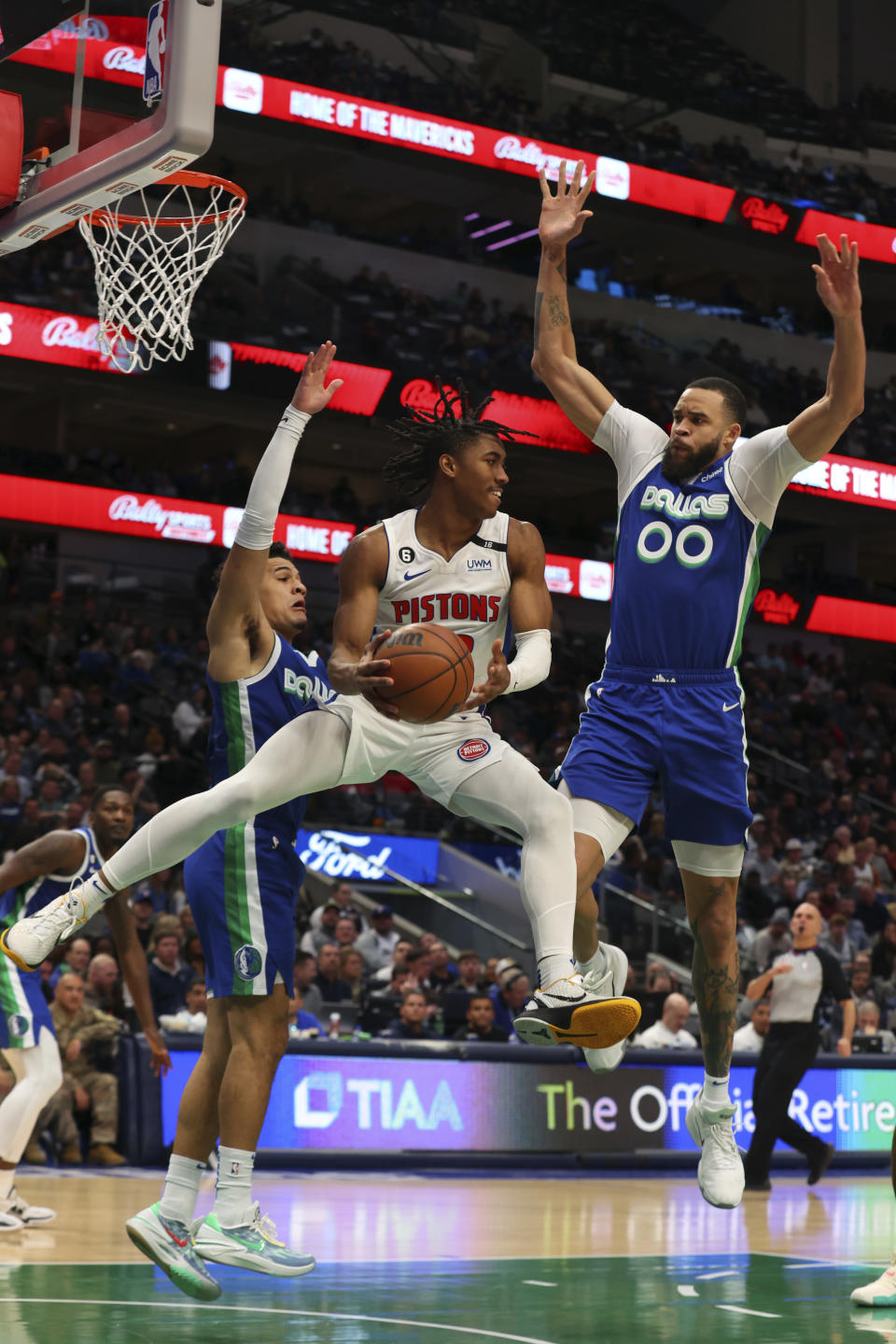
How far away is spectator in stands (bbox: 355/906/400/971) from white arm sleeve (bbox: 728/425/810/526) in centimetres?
1034

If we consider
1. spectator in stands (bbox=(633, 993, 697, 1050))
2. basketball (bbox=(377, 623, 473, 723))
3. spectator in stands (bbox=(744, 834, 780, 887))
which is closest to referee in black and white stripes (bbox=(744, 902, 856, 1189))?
spectator in stands (bbox=(633, 993, 697, 1050))

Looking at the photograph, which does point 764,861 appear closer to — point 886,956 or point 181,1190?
point 886,956

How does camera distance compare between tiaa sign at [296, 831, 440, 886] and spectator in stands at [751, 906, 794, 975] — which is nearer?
spectator in stands at [751, 906, 794, 975]

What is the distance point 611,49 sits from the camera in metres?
34.6

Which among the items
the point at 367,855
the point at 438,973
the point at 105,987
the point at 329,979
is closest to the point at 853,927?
the point at 367,855

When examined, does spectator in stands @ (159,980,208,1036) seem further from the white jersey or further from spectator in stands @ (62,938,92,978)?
the white jersey

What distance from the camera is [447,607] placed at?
20.2ft

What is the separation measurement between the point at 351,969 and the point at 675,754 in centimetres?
905

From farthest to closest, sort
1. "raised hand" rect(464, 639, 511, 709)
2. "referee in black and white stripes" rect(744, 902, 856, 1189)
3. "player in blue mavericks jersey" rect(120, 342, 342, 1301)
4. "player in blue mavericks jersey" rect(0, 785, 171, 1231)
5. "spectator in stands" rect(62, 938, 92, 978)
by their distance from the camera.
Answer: "spectator in stands" rect(62, 938, 92, 978)
"referee in black and white stripes" rect(744, 902, 856, 1189)
"player in blue mavericks jersey" rect(0, 785, 171, 1231)
"player in blue mavericks jersey" rect(120, 342, 342, 1301)
"raised hand" rect(464, 639, 511, 709)

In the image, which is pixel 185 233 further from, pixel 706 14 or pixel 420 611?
pixel 706 14

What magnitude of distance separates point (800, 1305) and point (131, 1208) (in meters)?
4.38

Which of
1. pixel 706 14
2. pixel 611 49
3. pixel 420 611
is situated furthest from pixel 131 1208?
pixel 706 14

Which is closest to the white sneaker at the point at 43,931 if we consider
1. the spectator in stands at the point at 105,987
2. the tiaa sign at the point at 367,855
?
the spectator in stands at the point at 105,987

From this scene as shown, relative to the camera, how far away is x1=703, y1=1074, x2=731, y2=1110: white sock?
6.41 m
